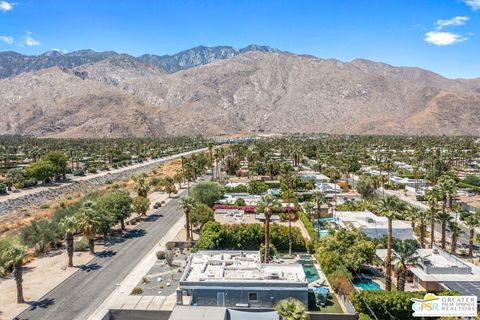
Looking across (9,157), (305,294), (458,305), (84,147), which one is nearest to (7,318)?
(305,294)

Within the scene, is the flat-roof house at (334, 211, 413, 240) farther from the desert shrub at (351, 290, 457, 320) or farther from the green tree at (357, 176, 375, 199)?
the desert shrub at (351, 290, 457, 320)

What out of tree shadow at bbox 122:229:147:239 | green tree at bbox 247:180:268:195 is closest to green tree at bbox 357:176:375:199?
green tree at bbox 247:180:268:195

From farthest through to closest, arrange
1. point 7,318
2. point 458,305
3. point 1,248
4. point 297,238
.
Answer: point 297,238 → point 1,248 → point 7,318 → point 458,305

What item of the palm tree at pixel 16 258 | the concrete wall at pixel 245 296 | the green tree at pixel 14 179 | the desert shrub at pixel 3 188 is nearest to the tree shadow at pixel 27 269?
the palm tree at pixel 16 258

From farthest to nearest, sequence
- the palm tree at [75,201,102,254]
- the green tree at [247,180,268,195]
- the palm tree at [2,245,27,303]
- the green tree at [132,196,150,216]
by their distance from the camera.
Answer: the green tree at [247,180,268,195] < the green tree at [132,196,150,216] < the palm tree at [75,201,102,254] < the palm tree at [2,245,27,303]

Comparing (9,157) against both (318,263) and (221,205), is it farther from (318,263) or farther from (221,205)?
(318,263)

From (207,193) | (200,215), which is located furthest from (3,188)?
(200,215)
